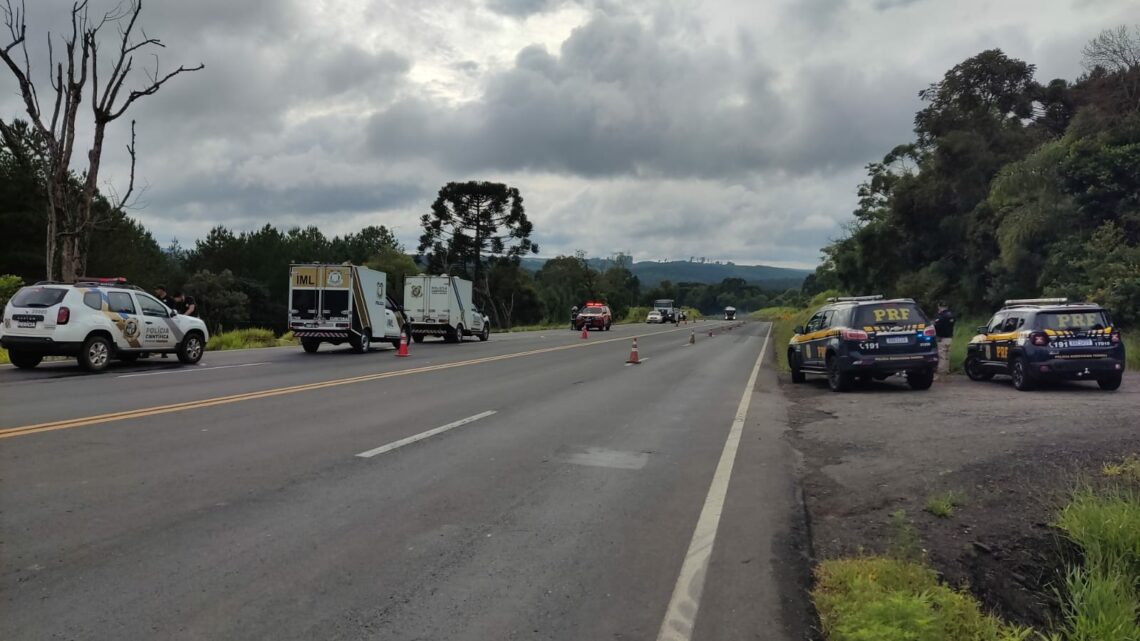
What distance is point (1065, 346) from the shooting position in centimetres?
1310

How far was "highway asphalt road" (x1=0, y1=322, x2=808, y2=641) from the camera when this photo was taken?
12.6 feet

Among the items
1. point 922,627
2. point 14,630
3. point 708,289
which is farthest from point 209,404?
point 708,289

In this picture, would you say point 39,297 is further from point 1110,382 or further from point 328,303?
point 1110,382

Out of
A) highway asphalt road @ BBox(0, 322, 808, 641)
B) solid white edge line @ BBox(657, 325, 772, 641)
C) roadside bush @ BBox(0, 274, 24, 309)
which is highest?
roadside bush @ BBox(0, 274, 24, 309)

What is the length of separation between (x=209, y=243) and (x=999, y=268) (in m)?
A: 86.7

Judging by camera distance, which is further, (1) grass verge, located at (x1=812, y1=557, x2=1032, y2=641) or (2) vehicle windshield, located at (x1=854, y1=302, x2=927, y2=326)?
(2) vehicle windshield, located at (x1=854, y1=302, x2=927, y2=326)

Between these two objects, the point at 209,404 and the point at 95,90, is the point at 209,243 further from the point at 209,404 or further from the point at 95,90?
the point at 209,404

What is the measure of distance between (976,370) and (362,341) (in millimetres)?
16130

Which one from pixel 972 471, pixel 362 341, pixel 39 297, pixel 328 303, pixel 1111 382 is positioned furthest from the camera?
pixel 362 341

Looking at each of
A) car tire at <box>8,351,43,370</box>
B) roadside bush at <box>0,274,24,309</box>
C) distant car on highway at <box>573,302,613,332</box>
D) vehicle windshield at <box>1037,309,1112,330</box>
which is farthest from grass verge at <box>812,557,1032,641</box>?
distant car on highway at <box>573,302,613,332</box>

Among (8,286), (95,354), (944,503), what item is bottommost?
(944,503)

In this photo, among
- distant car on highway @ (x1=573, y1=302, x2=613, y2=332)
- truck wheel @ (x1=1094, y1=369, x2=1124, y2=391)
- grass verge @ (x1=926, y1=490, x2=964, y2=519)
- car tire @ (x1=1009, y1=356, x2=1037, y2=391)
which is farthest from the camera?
distant car on highway @ (x1=573, y1=302, x2=613, y2=332)

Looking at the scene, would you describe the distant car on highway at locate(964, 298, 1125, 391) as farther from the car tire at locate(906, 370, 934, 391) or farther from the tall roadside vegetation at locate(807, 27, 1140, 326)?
the tall roadside vegetation at locate(807, 27, 1140, 326)

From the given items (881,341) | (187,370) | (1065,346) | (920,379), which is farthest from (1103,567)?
(187,370)
